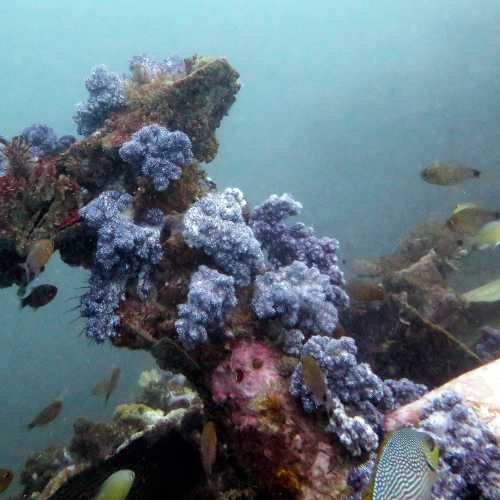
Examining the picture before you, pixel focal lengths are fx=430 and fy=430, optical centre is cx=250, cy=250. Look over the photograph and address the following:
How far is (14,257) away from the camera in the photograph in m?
5.36

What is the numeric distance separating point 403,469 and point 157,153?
4170 mm

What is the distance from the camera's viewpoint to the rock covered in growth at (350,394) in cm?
364

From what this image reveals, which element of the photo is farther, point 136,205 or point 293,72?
point 293,72

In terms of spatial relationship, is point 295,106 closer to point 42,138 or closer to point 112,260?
point 42,138

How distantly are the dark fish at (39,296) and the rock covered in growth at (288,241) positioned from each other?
107 inches

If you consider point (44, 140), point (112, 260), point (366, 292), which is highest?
point (44, 140)

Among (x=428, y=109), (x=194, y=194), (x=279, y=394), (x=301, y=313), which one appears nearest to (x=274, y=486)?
(x=279, y=394)

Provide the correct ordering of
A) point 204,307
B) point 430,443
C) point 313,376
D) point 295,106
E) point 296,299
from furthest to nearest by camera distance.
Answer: point 295,106
point 296,299
point 204,307
point 313,376
point 430,443

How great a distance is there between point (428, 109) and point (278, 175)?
27.2 metres

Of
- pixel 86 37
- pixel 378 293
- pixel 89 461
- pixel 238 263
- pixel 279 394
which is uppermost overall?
pixel 86 37

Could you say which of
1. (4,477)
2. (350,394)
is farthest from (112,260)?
(350,394)

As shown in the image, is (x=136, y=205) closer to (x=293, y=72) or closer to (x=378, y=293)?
(x=378, y=293)

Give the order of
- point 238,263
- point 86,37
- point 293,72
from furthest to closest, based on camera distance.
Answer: point 86,37 → point 293,72 → point 238,263

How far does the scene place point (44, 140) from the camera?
654 cm
